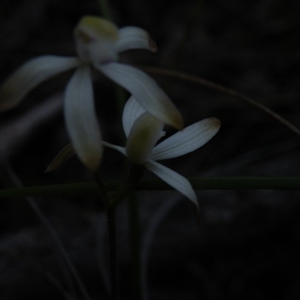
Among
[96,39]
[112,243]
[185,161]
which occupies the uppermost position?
[185,161]

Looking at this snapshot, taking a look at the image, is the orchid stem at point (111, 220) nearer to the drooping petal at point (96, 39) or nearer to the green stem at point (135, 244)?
the drooping petal at point (96, 39)

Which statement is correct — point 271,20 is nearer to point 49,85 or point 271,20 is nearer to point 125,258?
point 49,85

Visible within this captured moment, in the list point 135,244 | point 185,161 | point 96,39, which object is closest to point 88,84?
point 96,39

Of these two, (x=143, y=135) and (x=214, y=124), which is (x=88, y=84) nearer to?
(x=143, y=135)

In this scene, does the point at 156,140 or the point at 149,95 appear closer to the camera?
the point at 149,95

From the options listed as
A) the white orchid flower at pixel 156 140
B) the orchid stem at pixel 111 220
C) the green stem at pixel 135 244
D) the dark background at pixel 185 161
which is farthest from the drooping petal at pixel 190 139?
the dark background at pixel 185 161

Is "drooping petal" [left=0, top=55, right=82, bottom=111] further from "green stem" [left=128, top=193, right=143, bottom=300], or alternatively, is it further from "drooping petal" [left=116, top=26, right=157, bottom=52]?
"green stem" [left=128, top=193, right=143, bottom=300]

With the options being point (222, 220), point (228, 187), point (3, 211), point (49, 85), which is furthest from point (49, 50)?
point (228, 187)
